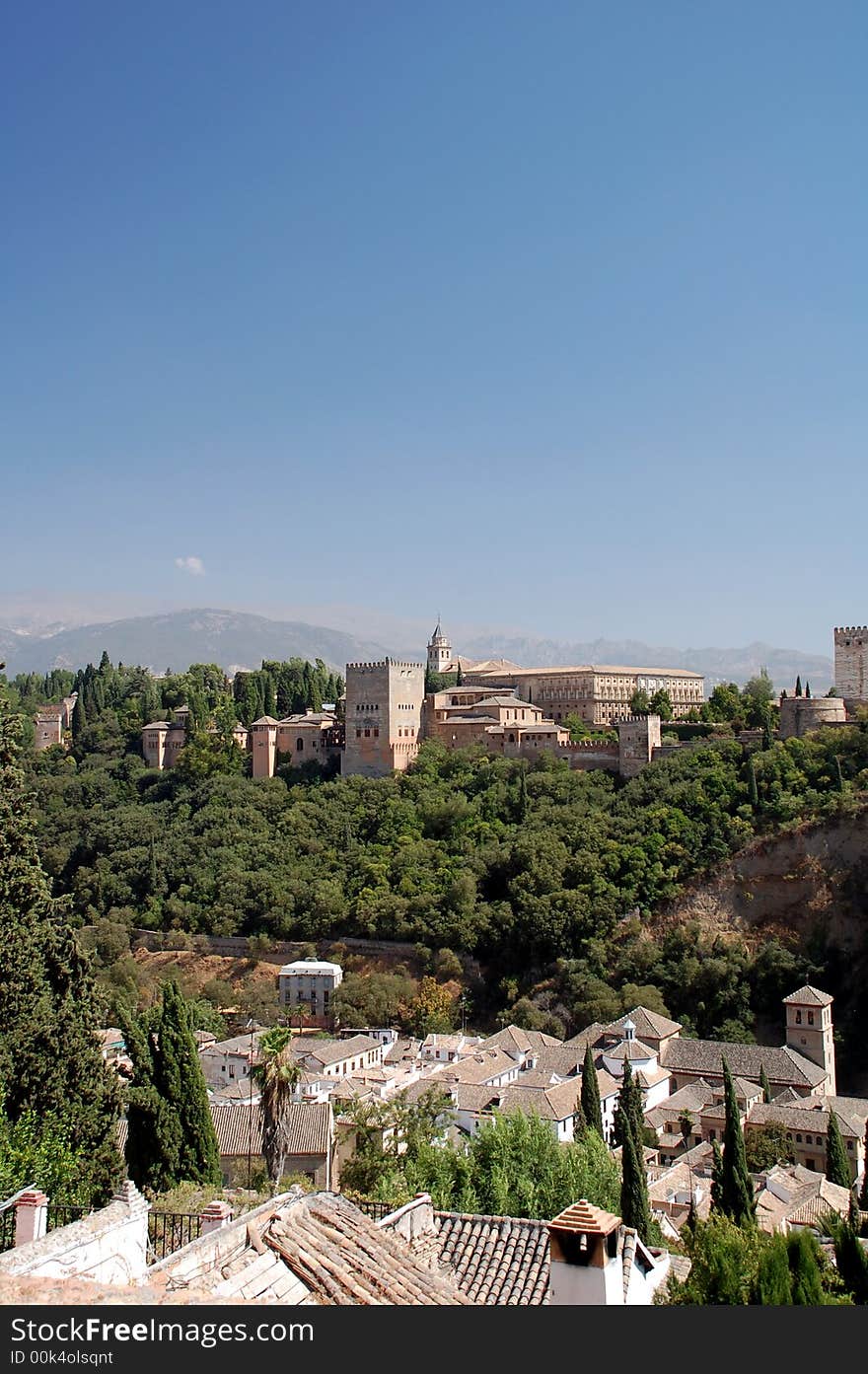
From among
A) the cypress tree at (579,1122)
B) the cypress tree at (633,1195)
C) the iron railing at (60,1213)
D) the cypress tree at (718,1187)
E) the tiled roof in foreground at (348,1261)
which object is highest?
the tiled roof in foreground at (348,1261)

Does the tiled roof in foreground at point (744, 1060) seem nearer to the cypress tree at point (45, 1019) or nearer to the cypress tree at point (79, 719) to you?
the cypress tree at point (45, 1019)

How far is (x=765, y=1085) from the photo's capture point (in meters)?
28.1

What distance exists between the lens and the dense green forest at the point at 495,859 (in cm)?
3512

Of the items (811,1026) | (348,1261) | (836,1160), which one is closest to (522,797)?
(811,1026)

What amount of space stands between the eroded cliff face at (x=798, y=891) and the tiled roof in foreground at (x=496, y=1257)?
87.1 ft

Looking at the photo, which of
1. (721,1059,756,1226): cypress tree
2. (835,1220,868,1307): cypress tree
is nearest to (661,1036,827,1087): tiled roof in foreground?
(721,1059,756,1226): cypress tree

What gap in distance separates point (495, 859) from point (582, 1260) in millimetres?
33856

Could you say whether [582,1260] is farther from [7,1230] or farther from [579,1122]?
[579,1122]

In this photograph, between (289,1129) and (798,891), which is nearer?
(289,1129)

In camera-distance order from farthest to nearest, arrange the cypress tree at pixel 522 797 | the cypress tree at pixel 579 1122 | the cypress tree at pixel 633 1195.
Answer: the cypress tree at pixel 522 797 → the cypress tree at pixel 579 1122 → the cypress tree at pixel 633 1195

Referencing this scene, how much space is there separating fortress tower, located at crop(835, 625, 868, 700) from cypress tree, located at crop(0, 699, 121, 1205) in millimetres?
38141

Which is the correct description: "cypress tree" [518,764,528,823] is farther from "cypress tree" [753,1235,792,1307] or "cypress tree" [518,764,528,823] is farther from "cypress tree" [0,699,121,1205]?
"cypress tree" [753,1235,792,1307]

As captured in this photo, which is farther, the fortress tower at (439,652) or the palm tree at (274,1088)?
the fortress tower at (439,652)

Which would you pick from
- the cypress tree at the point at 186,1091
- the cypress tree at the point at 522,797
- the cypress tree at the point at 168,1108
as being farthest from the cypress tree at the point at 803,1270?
the cypress tree at the point at 522,797
